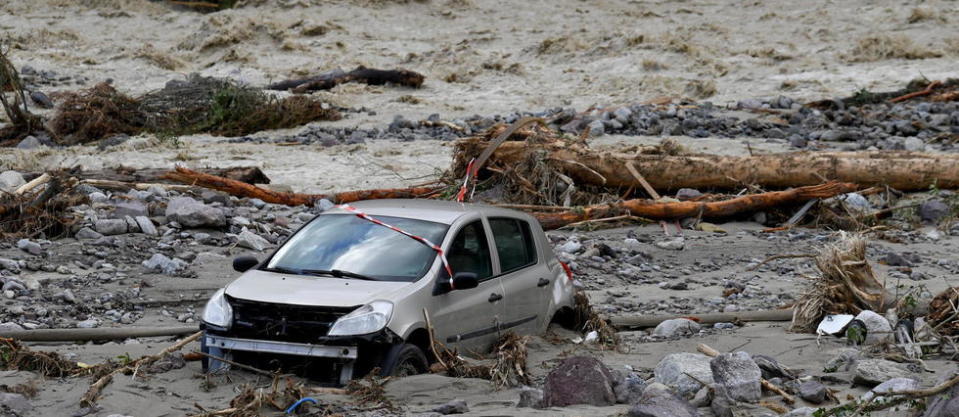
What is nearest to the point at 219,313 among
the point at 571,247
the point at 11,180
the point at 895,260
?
the point at 571,247

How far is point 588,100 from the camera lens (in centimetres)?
2392

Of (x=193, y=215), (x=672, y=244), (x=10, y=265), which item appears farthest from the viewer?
(x=672, y=244)

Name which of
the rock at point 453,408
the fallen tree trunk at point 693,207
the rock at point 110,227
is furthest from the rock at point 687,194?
the rock at point 453,408

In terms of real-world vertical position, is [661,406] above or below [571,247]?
above

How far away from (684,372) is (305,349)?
2.26 meters

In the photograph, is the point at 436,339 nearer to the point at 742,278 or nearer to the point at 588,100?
the point at 742,278

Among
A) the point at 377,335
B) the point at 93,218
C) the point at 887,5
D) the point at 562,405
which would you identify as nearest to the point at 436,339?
the point at 377,335

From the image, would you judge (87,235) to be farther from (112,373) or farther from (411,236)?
(411,236)

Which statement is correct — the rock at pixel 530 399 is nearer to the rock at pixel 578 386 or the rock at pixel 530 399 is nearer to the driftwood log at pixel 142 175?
the rock at pixel 578 386

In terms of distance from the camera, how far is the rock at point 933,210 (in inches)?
578

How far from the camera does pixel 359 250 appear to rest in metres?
8.10

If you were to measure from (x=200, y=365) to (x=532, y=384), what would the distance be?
2.20 meters

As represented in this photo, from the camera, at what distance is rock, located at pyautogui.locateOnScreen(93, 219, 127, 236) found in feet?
40.6

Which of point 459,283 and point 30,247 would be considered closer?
point 459,283
